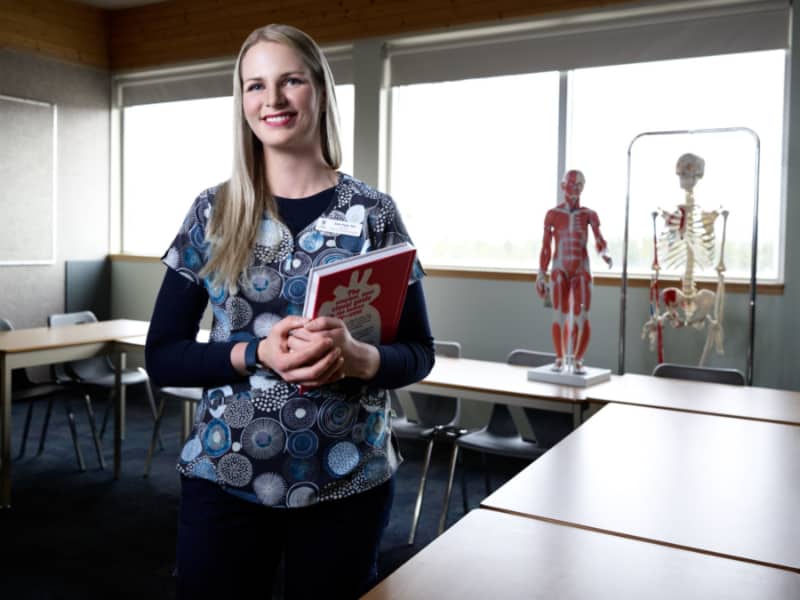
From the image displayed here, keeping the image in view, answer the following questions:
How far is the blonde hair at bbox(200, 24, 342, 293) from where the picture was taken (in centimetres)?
124

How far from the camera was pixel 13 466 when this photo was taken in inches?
178

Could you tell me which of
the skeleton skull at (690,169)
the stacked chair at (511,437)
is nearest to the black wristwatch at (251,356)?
the stacked chair at (511,437)

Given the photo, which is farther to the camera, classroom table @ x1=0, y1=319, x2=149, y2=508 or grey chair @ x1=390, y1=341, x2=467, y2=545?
classroom table @ x1=0, y1=319, x2=149, y2=508

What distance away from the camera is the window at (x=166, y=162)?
6465 millimetres

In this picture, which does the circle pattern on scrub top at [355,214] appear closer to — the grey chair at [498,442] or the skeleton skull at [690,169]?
the grey chair at [498,442]

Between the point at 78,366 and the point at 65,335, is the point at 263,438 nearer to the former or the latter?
the point at 65,335

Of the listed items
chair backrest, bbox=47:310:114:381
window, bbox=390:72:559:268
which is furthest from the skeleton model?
chair backrest, bbox=47:310:114:381

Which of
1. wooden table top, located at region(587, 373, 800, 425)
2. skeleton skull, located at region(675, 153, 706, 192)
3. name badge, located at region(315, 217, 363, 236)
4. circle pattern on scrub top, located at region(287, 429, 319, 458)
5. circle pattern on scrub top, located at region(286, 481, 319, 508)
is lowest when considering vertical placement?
wooden table top, located at region(587, 373, 800, 425)

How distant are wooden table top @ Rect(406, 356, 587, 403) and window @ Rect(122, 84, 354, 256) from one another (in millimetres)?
3350

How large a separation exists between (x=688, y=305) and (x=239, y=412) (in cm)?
344

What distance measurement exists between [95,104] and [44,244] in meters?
1.36

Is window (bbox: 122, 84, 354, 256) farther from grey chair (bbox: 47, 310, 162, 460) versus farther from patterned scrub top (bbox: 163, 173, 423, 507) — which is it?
patterned scrub top (bbox: 163, 173, 423, 507)

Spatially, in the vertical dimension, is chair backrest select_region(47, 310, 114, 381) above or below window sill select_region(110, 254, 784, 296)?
below

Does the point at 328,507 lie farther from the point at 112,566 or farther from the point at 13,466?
the point at 13,466
